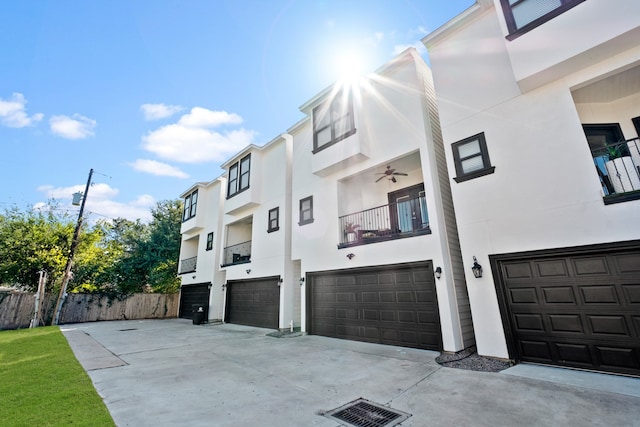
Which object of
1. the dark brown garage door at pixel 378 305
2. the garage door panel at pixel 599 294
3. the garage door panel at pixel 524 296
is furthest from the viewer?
the dark brown garage door at pixel 378 305

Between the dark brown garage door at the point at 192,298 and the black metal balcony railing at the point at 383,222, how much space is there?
1081cm

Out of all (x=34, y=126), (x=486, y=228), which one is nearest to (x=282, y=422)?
(x=486, y=228)

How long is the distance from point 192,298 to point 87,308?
614cm

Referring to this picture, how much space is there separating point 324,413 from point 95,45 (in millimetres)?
12575

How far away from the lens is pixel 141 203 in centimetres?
2455

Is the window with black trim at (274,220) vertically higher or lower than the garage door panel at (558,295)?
higher

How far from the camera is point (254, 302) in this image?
41.5 ft

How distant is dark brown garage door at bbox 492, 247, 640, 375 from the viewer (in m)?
4.44

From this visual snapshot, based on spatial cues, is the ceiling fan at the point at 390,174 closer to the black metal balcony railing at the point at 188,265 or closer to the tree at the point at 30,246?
the black metal balcony railing at the point at 188,265

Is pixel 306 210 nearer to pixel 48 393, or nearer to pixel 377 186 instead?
pixel 377 186

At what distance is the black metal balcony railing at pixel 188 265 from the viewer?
18350mm

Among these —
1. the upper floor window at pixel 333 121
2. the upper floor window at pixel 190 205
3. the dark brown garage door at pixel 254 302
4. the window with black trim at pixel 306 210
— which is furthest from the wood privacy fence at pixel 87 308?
the upper floor window at pixel 333 121

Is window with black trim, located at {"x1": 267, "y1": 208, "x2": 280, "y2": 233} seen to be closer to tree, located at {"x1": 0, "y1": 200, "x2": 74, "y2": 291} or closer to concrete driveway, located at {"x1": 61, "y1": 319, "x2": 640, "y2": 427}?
concrete driveway, located at {"x1": 61, "y1": 319, "x2": 640, "y2": 427}

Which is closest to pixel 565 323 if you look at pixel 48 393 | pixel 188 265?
pixel 48 393
